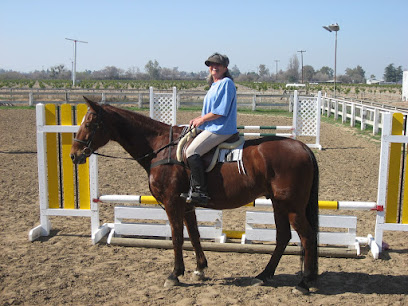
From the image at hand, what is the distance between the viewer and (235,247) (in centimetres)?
530

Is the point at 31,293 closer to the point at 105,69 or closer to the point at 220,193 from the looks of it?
the point at 220,193

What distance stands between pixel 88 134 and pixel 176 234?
54.5 inches

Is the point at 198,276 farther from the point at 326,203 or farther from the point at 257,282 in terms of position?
the point at 326,203

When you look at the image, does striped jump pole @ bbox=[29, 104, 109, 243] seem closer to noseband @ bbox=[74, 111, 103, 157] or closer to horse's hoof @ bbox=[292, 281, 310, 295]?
noseband @ bbox=[74, 111, 103, 157]

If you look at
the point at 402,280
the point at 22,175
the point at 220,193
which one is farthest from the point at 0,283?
the point at 22,175

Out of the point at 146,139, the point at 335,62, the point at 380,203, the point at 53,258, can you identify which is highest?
the point at 335,62

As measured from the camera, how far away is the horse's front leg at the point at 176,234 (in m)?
4.43

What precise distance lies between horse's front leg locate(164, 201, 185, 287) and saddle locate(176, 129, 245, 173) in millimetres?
490

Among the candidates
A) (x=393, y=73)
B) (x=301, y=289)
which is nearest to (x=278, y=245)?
(x=301, y=289)

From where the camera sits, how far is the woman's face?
4.34 meters

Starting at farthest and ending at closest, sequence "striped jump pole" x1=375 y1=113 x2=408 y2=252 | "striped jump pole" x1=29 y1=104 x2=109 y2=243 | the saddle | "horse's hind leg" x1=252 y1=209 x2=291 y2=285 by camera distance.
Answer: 1. "striped jump pole" x1=29 y1=104 x2=109 y2=243
2. "striped jump pole" x1=375 y1=113 x2=408 y2=252
3. "horse's hind leg" x1=252 y1=209 x2=291 y2=285
4. the saddle

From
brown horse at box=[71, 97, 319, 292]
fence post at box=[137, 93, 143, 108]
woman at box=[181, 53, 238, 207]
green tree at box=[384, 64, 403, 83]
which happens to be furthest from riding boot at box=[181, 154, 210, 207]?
green tree at box=[384, 64, 403, 83]

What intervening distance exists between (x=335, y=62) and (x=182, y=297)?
30847 mm

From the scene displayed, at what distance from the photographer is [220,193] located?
14.3 feet
